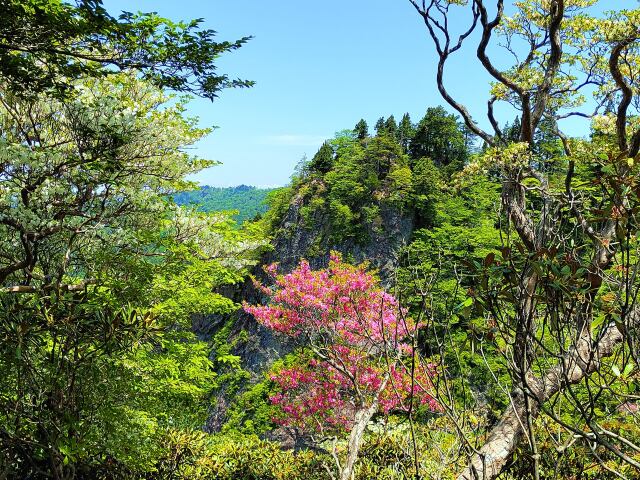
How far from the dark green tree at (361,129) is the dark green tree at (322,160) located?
377 cm

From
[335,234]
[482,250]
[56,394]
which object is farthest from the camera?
[335,234]

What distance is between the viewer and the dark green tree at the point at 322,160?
97.6ft

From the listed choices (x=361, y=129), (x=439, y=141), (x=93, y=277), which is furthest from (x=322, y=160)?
(x=93, y=277)

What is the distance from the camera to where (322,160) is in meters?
30.0

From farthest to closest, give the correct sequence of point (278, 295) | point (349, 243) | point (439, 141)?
point (439, 141) < point (349, 243) < point (278, 295)

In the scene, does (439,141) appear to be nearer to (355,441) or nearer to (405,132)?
(405,132)

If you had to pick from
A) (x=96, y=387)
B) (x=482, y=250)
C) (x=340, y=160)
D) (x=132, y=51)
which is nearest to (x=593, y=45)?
(x=132, y=51)

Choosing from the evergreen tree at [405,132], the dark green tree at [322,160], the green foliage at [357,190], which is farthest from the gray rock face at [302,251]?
the evergreen tree at [405,132]

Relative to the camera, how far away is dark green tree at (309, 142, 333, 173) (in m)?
29.8

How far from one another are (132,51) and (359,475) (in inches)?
232

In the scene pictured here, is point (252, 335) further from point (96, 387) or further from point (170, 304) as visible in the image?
point (96, 387)

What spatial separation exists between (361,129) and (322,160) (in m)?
5.37

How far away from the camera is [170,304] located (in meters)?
6.88

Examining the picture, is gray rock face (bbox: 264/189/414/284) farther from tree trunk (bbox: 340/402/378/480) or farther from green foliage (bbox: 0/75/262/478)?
tree trunk (bbox: 340/402/378/480)
